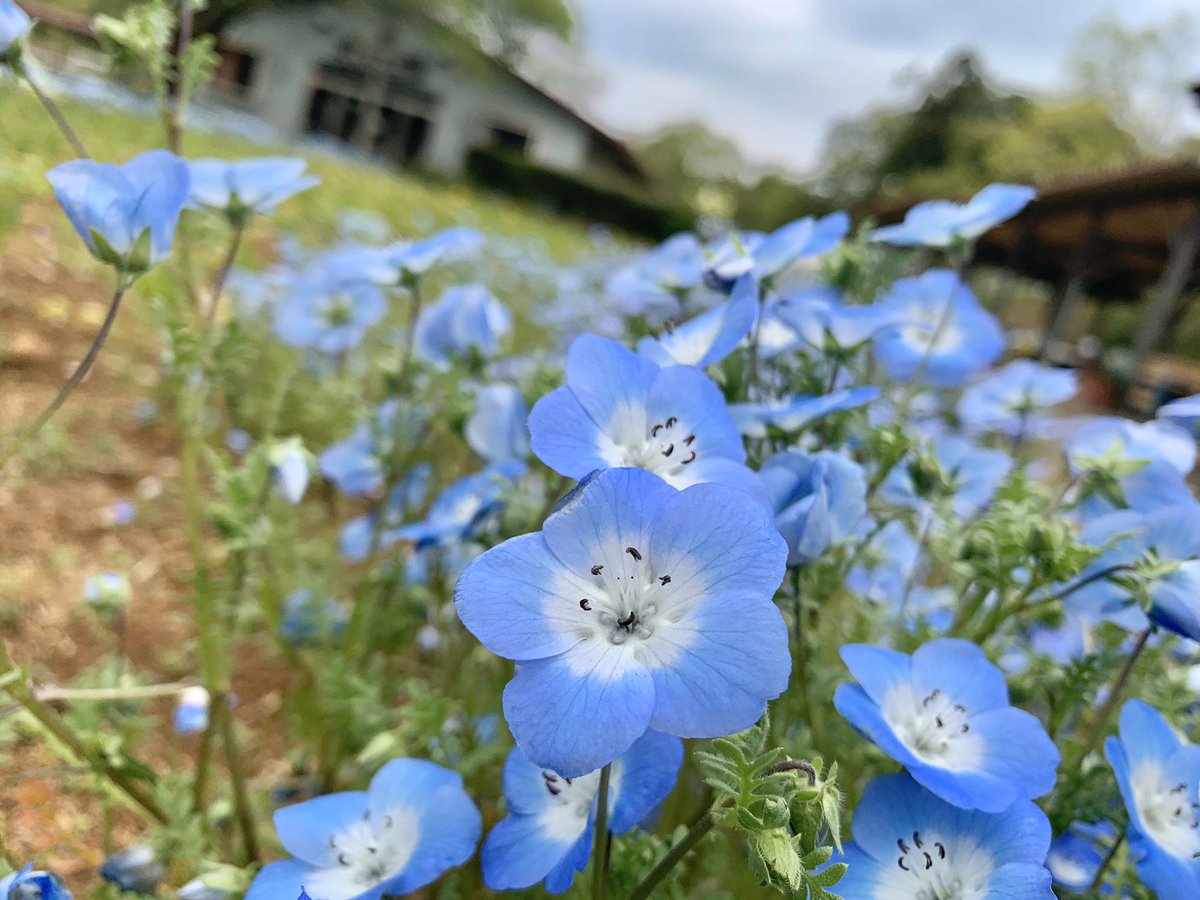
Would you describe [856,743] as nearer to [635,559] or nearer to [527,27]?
[635,559]

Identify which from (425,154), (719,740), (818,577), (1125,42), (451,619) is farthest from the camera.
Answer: (1125,42)

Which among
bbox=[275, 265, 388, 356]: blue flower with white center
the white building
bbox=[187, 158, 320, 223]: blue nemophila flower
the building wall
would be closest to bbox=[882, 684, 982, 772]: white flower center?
bbox=[187, 158, 320, 223]: blue nemophila flower

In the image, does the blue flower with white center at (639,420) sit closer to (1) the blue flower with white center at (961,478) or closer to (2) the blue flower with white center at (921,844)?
(2) the blue flower with white center at (921,844)

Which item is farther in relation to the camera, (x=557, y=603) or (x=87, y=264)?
(x=87, y=264)

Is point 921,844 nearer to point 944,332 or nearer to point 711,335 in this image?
point 711,335

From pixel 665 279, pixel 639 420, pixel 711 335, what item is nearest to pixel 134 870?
pixel 639 420

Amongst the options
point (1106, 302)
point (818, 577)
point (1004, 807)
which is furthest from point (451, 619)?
point (1106, 302)

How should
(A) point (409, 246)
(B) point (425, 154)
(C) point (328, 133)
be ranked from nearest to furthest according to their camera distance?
(A) point (409, 246)
(C) point (328, 133)
(B) point (425, 154)
